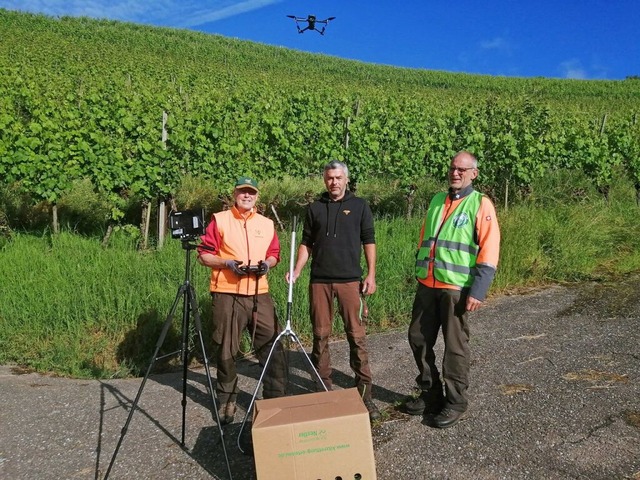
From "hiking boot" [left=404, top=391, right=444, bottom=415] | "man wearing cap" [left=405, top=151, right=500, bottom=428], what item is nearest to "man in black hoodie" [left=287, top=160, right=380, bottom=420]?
"hiking boot" [left=404, top=391, right=444, bottom=415]

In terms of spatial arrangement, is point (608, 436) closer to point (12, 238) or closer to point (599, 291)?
point (599, 291)

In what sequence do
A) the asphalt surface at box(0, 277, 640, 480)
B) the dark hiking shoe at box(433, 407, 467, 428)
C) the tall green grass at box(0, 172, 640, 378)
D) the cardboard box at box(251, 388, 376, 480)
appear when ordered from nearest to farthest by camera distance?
the cardboard box at box(251, 388, 376, 480)
the asphalt surface at box(0, 277, 640, 480)
the dark hiking shoe at box(433, 407, 467, 428)
the tall green grass at box(0, 172, 640, 378)

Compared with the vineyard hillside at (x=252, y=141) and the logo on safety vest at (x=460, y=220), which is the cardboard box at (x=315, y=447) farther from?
the vineyard hillside at (x=252, y=141)

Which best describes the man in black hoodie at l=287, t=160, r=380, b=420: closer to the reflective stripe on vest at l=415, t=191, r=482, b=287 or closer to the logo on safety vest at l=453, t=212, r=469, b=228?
the reflective stripe on vest at l=415, t=191, r=482, b=287

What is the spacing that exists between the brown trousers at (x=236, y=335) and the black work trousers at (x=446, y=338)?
972mm

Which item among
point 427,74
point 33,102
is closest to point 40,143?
point 33,102

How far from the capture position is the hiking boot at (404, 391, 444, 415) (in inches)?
151

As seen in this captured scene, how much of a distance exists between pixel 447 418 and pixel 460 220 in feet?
4.25

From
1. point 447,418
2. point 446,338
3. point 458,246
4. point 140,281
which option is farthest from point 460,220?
point 140,281

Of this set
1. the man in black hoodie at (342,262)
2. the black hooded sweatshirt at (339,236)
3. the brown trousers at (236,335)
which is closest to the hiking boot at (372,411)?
the man in black hoodie at (342,262)

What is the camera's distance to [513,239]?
7504 millimetres

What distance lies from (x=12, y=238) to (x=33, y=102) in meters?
3.32

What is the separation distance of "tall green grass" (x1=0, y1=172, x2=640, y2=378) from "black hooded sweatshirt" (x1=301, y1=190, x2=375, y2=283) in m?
1.65

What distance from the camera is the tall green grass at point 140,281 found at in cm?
520
